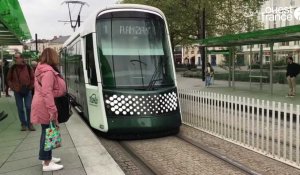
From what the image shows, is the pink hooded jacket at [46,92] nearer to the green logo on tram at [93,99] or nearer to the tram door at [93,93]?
the tram door at [93,93]

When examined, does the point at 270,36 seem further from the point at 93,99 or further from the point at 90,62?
the point at 93,99

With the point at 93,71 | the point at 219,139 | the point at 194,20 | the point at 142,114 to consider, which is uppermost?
the point at 194,20

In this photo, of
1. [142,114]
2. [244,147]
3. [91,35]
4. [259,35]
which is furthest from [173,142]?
[259,35]

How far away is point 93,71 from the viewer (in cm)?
955

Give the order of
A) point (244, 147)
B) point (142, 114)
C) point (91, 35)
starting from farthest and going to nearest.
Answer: point (91, 35) < point (142, 114) < point (244, 147)

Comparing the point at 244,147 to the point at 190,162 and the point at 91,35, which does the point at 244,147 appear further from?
the point at 91,35

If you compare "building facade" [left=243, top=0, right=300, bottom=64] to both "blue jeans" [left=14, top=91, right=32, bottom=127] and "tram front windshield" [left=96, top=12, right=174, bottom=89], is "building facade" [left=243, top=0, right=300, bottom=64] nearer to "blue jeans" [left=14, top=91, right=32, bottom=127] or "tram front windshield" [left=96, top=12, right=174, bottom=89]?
"tram front windshield" [left=96, top=12, right=174, bottom=89]

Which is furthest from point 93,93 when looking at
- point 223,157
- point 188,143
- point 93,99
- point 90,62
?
point 223,157

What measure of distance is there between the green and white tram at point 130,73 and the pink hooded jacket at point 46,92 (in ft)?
10.9

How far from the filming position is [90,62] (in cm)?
977

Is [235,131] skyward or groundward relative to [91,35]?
groundward

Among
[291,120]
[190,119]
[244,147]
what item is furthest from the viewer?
[190,119]

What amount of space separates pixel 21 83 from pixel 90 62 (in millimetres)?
1677

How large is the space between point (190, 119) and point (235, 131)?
2533 millimetres
